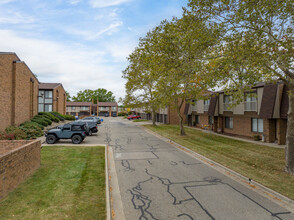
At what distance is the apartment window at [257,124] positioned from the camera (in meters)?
20.1

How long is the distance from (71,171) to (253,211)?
7684 millimetres

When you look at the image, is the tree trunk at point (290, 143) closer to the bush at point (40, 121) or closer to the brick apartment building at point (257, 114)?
the brick apartment building at point (257, 114)

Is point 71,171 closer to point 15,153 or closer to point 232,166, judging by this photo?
point 15,153

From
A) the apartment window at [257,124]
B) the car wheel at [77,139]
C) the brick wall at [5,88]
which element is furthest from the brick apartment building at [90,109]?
the apartment window at [257,124]

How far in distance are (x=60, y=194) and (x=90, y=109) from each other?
87.2m

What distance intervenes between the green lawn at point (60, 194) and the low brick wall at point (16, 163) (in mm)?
261

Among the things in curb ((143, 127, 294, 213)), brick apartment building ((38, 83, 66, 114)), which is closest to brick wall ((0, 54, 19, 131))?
curb ((143, 127, 294, 213))

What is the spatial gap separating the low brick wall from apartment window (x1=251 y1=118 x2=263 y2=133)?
1992 centimetres

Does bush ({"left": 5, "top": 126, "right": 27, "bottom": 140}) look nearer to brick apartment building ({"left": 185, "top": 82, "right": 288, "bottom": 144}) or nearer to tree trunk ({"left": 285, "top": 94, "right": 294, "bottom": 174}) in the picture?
brick apartment building ({"left": 185, "top": 82, "right": 288, "bottom": 144})

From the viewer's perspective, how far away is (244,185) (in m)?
8.25

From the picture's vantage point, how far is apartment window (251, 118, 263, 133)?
20109 millimetres

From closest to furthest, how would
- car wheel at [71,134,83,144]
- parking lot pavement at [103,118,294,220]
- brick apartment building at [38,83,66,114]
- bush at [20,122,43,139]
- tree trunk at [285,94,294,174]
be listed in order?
parking lot pavement at [103,118,294,220], tree trunk at [285,94,294,174], car wheel at [71,134,83,144], bush at [20,122,43,139], brick apartment building at [38,83,66,114]

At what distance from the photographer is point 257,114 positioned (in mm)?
19688

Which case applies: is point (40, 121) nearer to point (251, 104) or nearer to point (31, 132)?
point (31, 132)
